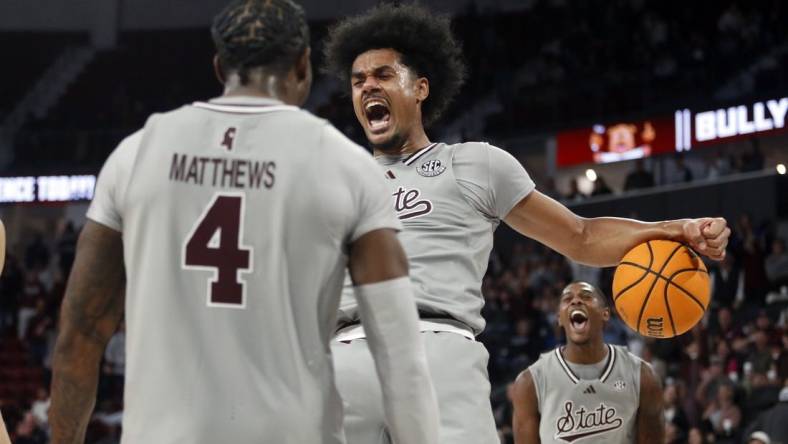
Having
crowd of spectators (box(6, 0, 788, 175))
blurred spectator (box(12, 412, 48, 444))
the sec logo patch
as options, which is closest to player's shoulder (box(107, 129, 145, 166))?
the sec logo patch

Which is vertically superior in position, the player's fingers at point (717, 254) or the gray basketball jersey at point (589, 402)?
the player's fingers at point (717, 254)

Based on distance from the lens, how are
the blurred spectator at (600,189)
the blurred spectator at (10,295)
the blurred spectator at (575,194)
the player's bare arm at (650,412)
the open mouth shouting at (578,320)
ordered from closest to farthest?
1. the player's bare arm at (650,412)
2. the open mouth shouting at (578,320)
3. the blurred spectator at (600,189)
4. the blurred spectator at (575,194)
5. the blurred spectator at (10,295)

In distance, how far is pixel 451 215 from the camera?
4250mm

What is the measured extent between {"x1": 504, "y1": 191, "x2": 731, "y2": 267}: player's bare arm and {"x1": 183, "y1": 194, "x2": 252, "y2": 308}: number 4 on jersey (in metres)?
1.99

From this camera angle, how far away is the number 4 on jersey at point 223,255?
2.55 meters

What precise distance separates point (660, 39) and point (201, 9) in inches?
454

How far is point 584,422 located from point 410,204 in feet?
10.5

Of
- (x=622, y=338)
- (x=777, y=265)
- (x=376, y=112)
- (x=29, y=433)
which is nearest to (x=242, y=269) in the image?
(x=376, y=112)

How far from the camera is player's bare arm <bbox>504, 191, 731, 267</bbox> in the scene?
4.43 metres

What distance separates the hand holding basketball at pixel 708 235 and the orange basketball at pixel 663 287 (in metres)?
0.08

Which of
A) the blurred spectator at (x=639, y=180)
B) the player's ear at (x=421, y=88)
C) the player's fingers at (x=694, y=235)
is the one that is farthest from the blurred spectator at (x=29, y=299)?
the player's fingers at (x=694, y=235)

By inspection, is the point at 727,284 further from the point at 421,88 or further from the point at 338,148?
the point at 338,148

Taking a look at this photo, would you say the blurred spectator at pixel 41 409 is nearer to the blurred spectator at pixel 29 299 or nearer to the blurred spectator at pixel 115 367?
the blurred spectator at pixel 115 367

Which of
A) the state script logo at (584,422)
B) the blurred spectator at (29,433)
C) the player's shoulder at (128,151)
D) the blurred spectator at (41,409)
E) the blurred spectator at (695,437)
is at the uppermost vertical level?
the player's shoulder at (128,151)
